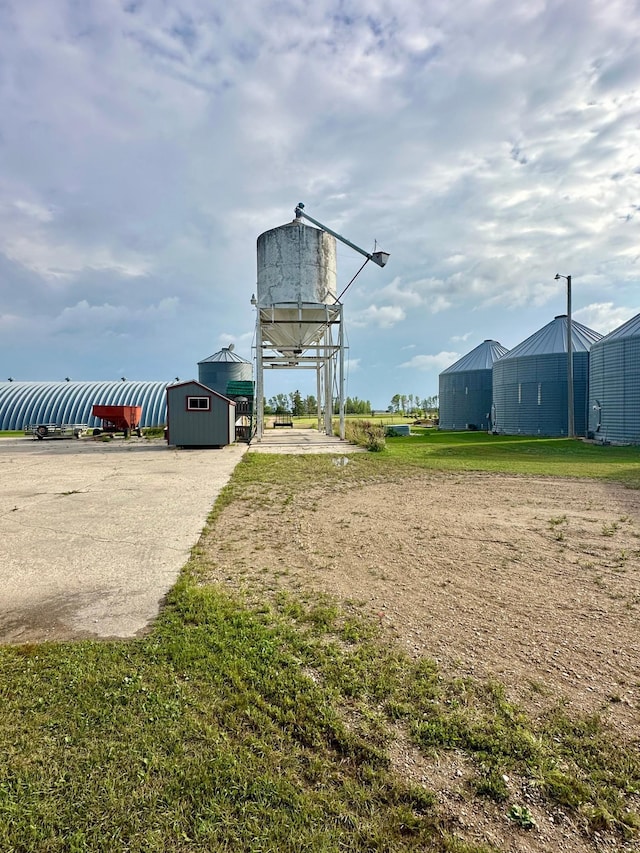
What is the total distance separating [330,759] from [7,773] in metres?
1.49

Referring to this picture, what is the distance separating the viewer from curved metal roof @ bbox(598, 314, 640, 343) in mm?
19156

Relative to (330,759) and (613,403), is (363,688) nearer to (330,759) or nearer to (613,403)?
(330,759)

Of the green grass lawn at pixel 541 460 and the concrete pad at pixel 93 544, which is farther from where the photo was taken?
the green grass lawn at pixel 541 460

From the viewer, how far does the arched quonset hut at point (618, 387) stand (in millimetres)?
18938

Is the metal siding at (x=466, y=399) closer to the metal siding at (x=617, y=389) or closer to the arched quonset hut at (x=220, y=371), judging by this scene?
the metal siding at (x=617, y=389)

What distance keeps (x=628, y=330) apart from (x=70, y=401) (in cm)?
4234

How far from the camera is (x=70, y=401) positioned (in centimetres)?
4094

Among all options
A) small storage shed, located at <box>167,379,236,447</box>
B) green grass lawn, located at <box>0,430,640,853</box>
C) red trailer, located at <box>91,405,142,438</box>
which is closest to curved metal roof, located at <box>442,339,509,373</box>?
small storage shed, located at <box>167,379,236,447</box>

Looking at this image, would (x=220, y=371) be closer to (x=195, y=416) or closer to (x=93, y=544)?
(x=195, y=416)

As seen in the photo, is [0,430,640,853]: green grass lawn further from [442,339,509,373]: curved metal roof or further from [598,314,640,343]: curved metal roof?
[442,339,509,373]: curved metal roof

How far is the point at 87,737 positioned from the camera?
2.25 m

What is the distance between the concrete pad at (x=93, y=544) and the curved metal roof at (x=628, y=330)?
18.2 m

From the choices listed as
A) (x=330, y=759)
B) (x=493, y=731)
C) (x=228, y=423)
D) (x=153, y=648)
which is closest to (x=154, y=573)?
(x=153, y=648)

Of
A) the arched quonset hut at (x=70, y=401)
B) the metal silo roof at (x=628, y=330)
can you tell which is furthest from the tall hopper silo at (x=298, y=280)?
the arched quonset hut at (x=70, y=401)
